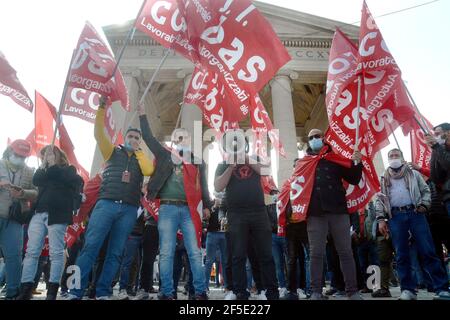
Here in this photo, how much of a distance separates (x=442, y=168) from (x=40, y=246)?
213 inches

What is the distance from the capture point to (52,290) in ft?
13.5

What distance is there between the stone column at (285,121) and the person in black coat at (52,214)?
13.3 meters

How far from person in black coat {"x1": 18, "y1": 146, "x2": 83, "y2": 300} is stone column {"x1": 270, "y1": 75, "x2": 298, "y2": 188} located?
13.3 metres

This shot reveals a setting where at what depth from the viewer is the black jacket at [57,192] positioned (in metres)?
4.43

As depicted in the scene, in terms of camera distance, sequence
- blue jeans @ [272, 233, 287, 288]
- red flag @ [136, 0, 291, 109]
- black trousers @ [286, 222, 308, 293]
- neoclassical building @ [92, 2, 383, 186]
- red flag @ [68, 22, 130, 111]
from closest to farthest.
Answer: red flag @ [68, 22, 130, 111], red flag @ [136, 0, 291, 109], black trousers @ [286, 222, 308, 293], blue jeans @ [272, 233, 287, 288], neoclassical building @ [92, 2, 383, 186]

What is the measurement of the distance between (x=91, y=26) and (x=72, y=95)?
1.36m

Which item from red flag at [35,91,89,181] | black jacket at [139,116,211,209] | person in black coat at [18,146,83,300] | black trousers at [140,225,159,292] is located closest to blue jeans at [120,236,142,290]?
black trousers at [140,225,159,292]

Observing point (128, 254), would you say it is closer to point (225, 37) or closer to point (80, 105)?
point (80, 105)

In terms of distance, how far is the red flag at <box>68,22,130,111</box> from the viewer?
5.00 metres

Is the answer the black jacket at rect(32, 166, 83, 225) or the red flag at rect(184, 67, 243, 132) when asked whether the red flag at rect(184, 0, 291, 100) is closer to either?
the red flag at rect(184, 67, 243, 132)

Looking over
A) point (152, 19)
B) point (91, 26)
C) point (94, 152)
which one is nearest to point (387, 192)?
point (152, 19)

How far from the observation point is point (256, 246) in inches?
168

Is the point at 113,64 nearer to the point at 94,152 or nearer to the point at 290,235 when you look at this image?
the point at 290,235

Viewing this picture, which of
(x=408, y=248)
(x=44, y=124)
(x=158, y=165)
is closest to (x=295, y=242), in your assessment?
(x=408, y=248)
